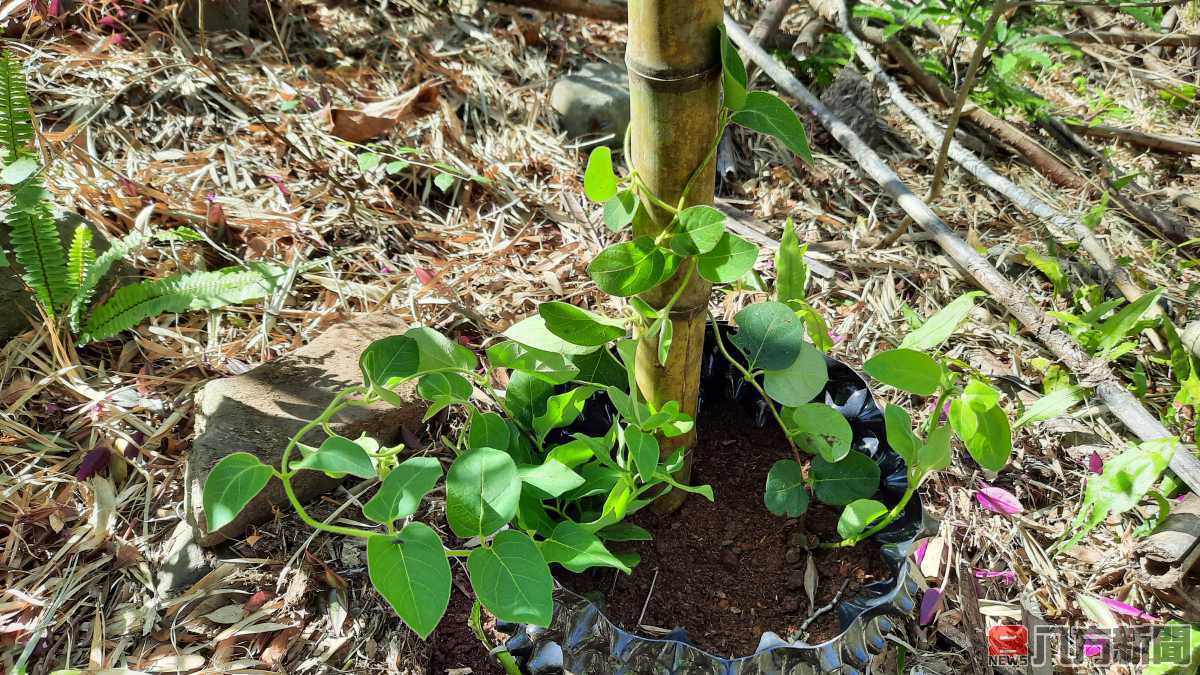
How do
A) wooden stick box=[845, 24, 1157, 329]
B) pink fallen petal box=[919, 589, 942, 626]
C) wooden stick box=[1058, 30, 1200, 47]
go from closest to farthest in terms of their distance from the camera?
1. pink fallen petal box=[919, 589, 942, 626]
2. wooden stick box=[845, 24, 1157, 329]
3. wooden stick box=[1058, 30, 1200, 47]

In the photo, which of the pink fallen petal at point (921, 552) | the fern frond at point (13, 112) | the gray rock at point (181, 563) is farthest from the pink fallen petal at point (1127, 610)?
the fern frond at point (13, 112)

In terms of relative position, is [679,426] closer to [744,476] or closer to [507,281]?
[744,476]

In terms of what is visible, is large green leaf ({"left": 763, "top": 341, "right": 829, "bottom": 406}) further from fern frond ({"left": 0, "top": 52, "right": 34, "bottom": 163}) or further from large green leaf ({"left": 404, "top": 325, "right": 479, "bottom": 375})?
fern frond ({"left": 0, "top": 52, "right": 34, "bottom": 163})

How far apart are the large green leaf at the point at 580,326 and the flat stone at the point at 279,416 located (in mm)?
635

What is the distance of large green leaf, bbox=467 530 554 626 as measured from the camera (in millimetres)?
915

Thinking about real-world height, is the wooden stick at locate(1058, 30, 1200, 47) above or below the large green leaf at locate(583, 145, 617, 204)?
below

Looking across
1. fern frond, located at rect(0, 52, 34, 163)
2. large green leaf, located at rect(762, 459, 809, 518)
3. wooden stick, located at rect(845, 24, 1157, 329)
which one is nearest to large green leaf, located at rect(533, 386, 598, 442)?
large green leaf, located at rect(762, 459, 809, 518)

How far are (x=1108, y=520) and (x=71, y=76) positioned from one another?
2.60 meters

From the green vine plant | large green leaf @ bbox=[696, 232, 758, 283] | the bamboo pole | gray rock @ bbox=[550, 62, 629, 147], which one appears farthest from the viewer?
gray rock @ bbox=[550, 62, 629, 147]

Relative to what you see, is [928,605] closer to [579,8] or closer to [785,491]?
[785,491]

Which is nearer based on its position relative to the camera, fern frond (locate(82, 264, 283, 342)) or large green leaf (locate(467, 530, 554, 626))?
large green leaf (locate(467, 530, 554, 626))

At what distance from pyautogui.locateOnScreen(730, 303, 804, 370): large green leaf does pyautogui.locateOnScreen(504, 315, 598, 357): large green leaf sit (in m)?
0.21

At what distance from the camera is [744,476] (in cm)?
137

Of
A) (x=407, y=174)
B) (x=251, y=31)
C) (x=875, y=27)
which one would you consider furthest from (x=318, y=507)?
(x=875, y=27)
